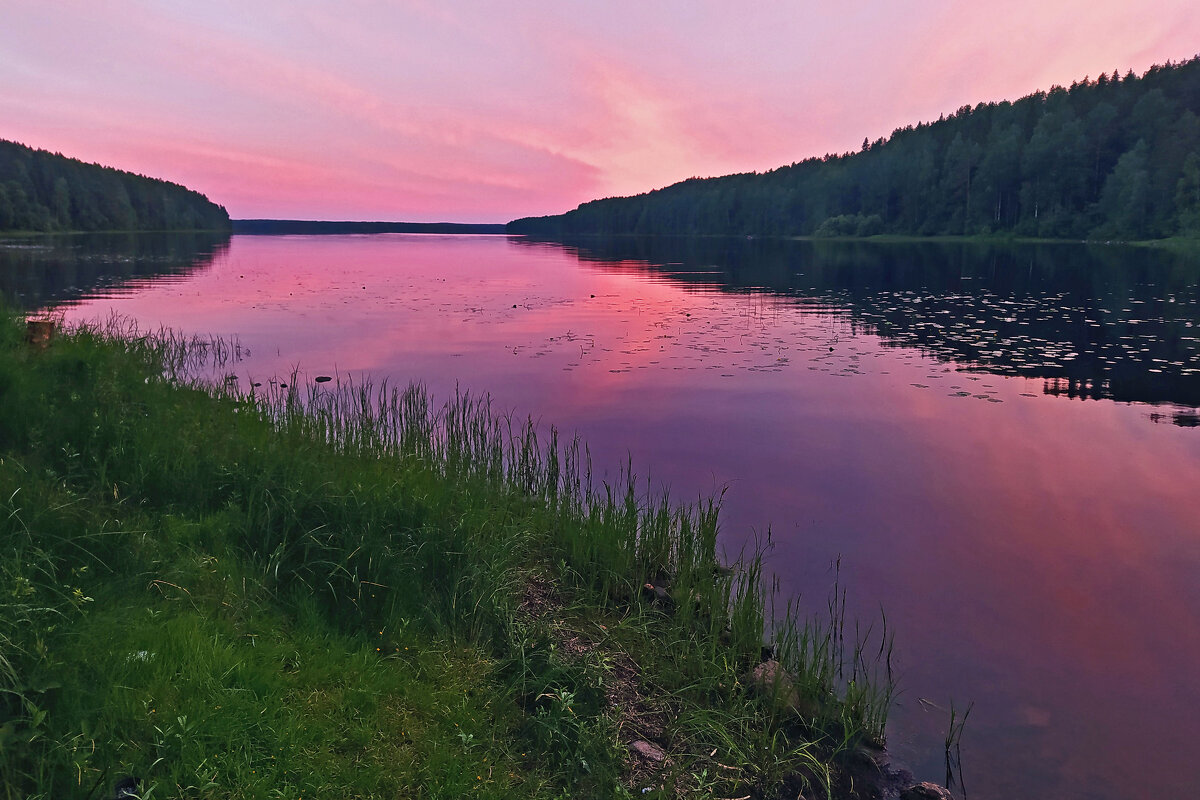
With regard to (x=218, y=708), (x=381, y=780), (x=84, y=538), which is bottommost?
(x=381, y=780)

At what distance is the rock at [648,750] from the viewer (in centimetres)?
611

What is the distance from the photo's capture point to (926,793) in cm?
613

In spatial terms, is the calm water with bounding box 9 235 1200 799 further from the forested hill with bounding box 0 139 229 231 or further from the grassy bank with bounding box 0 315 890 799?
the forested hill with bounding box 0 139 229 231

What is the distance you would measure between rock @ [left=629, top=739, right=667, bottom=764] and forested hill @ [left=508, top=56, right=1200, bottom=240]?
375ft

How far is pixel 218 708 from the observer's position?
17.2ft

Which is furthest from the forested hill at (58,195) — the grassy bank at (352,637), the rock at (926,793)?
the rock at (926,793)

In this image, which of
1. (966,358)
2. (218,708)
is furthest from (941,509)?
(966,358)

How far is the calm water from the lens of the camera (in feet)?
24.7

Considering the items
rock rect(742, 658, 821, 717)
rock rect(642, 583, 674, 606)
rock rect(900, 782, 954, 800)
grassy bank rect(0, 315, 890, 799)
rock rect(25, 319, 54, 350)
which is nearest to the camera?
grassy bank rect(0, 315, 890, 799)

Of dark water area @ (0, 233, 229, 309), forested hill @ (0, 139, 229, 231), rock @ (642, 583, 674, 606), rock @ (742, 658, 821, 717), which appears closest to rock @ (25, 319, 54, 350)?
rock @ (642, 583, 674, 606)

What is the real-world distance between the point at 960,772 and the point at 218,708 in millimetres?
6402

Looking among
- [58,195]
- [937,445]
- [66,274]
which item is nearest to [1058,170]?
[937,445]

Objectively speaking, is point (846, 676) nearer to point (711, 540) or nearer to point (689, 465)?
point (711, 540)

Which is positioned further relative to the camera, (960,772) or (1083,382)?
(1083,382)
